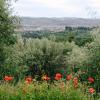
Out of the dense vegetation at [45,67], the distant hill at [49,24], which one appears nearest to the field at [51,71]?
the dense vegetation at [45,67]

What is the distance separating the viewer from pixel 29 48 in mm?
40188

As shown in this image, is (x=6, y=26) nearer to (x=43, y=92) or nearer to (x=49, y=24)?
(x=43, y=92)

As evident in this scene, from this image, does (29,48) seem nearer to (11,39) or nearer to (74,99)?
(11,39)

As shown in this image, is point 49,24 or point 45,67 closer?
point 45,67

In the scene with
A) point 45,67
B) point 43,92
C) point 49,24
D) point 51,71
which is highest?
point 43,92

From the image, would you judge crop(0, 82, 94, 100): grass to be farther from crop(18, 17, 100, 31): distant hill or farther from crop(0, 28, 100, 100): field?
crop(18, 17, 100, 31): distant hill

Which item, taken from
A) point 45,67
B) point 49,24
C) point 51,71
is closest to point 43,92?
point 51,71

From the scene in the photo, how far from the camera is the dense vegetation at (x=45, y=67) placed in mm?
10391

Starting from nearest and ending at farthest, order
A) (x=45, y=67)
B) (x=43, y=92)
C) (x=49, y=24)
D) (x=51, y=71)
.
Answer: (x=43, y=92)
(x=51, y=71)
(x=45, y=67)
(x=49, y=24)

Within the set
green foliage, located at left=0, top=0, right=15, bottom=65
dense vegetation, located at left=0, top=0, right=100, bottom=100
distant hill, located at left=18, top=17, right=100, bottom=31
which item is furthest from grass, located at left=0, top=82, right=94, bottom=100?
distant hill, located at left=18, top=17, right=100, bottom=31

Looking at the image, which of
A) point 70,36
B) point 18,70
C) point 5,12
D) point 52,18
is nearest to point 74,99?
point 5,12

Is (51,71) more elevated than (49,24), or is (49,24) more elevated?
(51,71)

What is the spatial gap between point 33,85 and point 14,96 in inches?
23.9

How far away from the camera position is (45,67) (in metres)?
39.6
